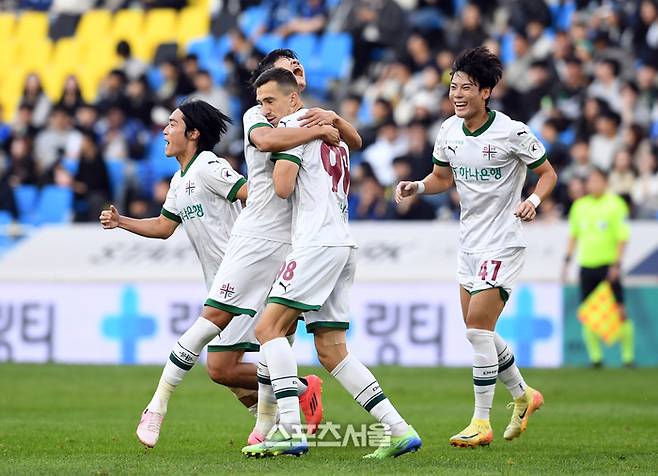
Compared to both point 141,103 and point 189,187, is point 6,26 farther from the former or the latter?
point 189,187

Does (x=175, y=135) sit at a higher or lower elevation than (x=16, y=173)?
lower

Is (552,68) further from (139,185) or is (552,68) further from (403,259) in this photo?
(139,185)

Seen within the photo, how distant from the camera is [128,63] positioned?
2575 centimetres

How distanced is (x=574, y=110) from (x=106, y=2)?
13.1 m

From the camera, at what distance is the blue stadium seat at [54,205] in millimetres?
21688

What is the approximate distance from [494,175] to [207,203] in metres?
2.03

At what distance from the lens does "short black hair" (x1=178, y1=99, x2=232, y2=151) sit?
30.9 feet

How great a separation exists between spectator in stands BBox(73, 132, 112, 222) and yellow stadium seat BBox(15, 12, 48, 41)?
26.3ft

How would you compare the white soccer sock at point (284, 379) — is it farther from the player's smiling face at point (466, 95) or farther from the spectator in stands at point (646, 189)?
the spectator in stands at point (646, 189)

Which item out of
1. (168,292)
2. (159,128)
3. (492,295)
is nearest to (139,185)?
(159,128)

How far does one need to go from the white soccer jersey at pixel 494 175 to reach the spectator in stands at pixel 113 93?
1512 centimetres

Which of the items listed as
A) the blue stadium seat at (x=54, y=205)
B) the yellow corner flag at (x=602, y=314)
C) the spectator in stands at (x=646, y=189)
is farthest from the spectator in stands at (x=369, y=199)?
the blue stadium seat at (x=54, y=205)

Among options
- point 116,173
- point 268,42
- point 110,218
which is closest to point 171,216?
point 110,218

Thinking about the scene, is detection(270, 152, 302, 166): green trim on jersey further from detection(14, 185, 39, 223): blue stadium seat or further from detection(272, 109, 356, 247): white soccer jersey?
detection(14, 185, 39, 223): blue stadium seat
